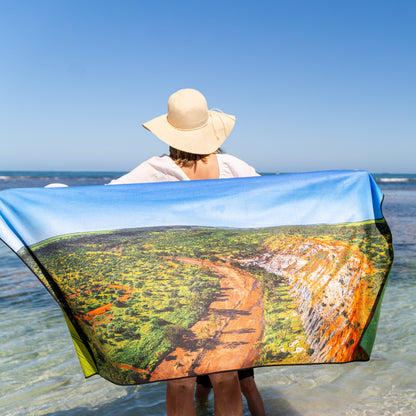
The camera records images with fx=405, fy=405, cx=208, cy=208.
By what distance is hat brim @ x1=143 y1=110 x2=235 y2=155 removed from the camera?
79.1 inches

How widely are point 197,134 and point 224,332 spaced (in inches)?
38.5

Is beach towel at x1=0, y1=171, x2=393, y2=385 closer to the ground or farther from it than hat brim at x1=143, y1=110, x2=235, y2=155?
closer to the ground

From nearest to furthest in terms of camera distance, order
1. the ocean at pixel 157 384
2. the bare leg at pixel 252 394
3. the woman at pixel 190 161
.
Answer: the woman at pixel 190 161
the bare leg at pixel 252 394
the ocean at pixel 157 384

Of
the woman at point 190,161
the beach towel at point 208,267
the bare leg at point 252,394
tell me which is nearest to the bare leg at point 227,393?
the woman at point 190,161

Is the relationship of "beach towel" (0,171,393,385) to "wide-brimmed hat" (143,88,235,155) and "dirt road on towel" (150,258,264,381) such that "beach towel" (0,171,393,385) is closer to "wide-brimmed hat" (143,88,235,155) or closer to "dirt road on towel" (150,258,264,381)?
"dirt road on towel" (150,258,264,381)

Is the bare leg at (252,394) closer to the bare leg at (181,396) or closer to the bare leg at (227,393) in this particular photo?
the bare leg at (227,393)

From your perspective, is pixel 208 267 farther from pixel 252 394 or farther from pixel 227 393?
pixel 252 394

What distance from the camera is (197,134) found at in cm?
206

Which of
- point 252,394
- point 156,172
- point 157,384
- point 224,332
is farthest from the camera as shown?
point 157,384

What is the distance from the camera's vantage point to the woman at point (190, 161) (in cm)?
196

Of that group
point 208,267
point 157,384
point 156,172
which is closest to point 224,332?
point 208,267

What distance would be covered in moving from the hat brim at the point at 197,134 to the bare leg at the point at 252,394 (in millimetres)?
1445

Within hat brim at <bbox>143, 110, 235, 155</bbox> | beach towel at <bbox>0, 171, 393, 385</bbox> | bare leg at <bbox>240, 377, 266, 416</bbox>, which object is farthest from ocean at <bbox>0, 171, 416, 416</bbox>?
hat brim at <bbox>143, 110, 235, 155</bbox>

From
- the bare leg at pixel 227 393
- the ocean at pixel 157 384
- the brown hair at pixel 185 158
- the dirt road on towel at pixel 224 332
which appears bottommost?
the ocean at pixel 157 384
